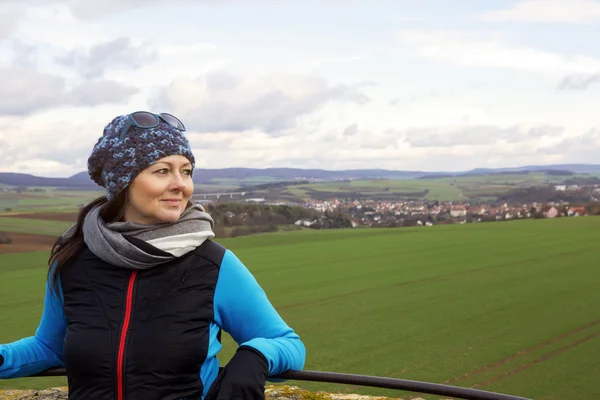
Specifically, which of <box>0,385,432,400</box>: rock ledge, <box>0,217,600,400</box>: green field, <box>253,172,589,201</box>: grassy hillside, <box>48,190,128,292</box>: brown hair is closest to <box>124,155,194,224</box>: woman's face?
<box>48,190,128,292</box>: brown hair

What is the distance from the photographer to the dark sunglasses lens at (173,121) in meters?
2.35

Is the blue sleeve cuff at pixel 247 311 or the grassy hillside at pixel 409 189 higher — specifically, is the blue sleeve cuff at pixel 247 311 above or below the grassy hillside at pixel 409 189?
above

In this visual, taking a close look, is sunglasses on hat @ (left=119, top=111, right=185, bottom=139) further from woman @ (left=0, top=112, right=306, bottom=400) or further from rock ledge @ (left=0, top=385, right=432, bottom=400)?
rock ledge @ (left=0, top=385, right=432, bottom=400)

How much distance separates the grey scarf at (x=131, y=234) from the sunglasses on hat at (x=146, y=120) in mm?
301

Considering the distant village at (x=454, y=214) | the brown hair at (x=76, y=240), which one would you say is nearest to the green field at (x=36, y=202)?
the distant village at (x=454, y=214)

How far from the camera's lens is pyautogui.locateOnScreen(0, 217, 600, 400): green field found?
16328 mm

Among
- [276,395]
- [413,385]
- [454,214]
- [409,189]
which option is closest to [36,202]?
[454,214]

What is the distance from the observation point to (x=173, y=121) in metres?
2.37

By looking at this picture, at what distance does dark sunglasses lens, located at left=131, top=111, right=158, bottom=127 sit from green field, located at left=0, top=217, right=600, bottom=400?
39.6ft

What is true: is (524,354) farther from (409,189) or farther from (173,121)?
(409,189)

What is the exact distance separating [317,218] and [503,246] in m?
29.2

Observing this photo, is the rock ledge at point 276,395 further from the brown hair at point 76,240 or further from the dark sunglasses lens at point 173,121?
the dark sunglasses lens at point 173,121

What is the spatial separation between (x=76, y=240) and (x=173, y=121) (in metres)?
0.55

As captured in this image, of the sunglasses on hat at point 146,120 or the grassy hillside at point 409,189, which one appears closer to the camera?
the sunglasses on hat at point 146,120
